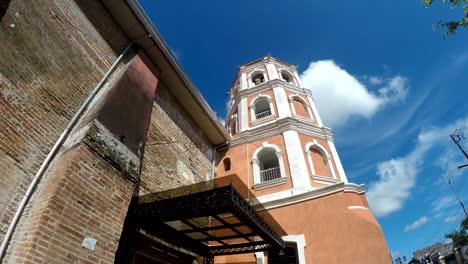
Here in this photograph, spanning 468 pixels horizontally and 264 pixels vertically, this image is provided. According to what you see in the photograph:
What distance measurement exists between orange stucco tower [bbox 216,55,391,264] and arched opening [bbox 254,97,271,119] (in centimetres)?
6

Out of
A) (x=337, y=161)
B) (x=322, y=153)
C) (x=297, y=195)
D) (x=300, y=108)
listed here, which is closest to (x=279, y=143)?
(x=322, y=153)

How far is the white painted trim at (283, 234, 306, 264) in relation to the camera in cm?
853

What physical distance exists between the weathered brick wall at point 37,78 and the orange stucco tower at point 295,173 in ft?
22.3

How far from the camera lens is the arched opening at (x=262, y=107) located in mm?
14833

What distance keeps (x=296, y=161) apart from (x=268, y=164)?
2441mm

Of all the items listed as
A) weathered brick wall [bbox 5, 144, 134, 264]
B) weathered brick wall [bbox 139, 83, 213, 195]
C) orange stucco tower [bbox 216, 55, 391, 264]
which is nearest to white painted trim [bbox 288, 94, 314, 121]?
orange stucco tower [bbox 216, 55, 391, 264]

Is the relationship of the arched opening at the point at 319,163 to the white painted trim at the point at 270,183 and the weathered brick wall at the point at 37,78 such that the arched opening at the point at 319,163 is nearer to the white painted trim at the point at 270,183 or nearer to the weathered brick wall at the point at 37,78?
the white painted trim at the point at 270,183

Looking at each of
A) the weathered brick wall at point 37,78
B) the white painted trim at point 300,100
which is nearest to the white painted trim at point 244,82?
the white painted trim at point 300,100

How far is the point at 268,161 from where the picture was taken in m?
13.3

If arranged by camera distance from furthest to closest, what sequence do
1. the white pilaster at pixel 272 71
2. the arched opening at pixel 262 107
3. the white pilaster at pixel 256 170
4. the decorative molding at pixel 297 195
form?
the white pilaster at pixel 272 71 < the arched opening at pixel 262 107 < the white pilaster at pixel 256 170 < the decorative molding at pixel 297 195

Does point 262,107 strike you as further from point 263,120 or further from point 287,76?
point 287,76

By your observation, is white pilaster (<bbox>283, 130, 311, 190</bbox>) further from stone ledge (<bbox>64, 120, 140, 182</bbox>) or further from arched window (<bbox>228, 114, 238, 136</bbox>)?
stone ledge (<bbox>64, 120, 140, 182</bbox>)

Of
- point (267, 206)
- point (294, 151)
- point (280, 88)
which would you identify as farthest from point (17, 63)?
point (280, 88)

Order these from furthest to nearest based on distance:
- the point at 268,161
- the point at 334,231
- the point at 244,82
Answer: the point at 244,82 → the point at 268,161 → the point at 334,231
